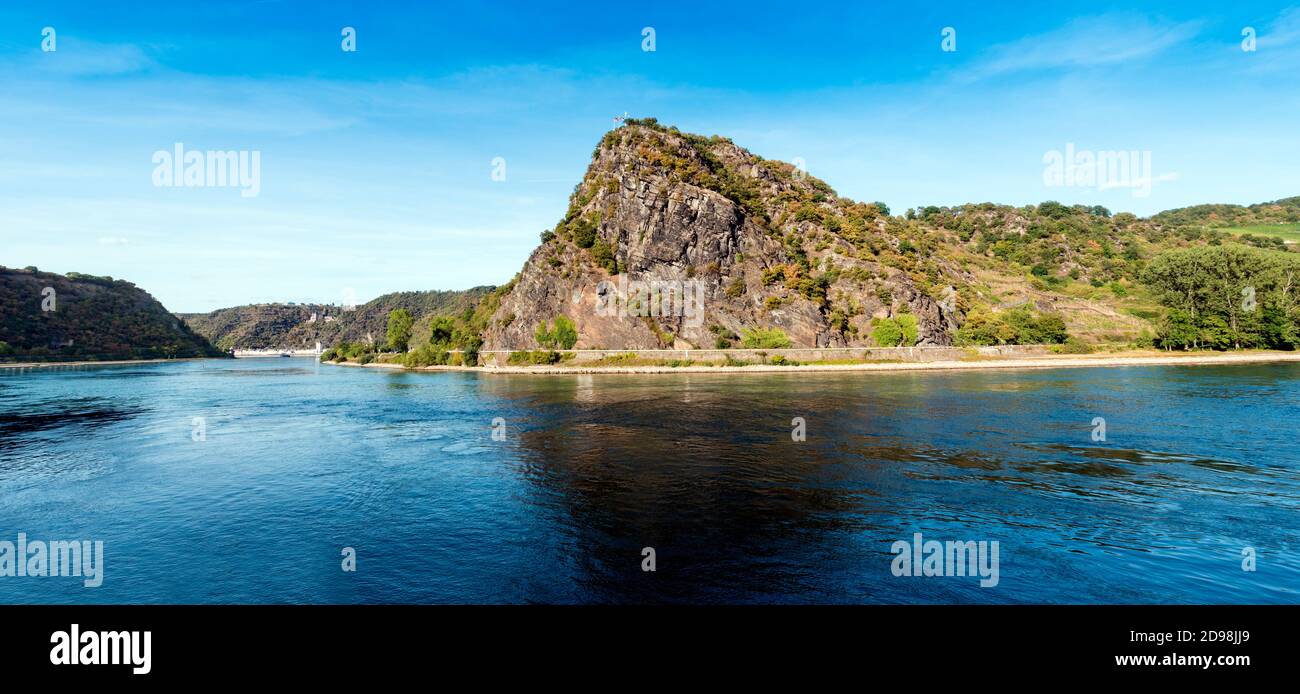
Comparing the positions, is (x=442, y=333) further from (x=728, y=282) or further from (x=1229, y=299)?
(x=1229, y=299)

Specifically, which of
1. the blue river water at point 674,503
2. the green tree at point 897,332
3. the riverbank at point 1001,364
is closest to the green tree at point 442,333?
the riverbank at point 1001,364

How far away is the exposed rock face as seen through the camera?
137625 millimetres

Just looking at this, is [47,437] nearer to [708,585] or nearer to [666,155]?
[708,585]

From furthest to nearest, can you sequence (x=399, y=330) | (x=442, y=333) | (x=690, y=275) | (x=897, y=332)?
(x=399, y=330) < (x=442, y=333) < (x=690, y=275) < (x=897, y=332)

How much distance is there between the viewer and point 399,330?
183375mm

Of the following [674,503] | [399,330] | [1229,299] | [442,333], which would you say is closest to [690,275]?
[442,333]

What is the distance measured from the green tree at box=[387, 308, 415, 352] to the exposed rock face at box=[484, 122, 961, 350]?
38832mm

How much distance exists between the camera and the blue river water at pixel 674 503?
17.6m

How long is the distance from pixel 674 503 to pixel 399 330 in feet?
583

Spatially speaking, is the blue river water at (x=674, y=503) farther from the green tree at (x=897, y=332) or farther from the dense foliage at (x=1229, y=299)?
the dense foliage at (x=1229, y=299)

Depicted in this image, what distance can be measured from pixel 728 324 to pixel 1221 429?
329ft

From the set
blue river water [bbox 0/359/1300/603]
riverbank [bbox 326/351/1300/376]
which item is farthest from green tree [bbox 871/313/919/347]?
blue river water [bbox 0/359/1300/603]

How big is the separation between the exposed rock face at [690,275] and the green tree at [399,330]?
38.8 metres
